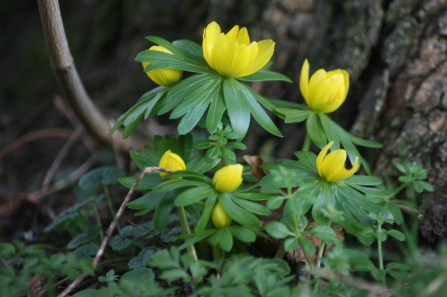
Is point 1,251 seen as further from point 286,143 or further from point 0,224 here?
point 286,143

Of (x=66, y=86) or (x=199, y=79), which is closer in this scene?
(x=199, y=79)

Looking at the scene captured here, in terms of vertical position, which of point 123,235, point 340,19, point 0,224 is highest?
point 340,19

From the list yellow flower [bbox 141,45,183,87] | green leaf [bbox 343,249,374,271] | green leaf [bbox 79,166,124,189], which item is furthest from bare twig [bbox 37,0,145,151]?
green leaf [bbox 343,249,374,271]

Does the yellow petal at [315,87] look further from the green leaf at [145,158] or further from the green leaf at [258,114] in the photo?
the green leaf at [145,158]

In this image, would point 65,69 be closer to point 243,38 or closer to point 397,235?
point 243,38

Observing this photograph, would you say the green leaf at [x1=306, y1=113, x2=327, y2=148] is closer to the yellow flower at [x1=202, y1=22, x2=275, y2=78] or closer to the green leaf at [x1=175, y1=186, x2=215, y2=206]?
the yellow flower at [x1=202, y1=22, x2=275, y2=78]

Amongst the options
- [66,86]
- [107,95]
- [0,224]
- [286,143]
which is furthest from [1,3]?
[286,143]

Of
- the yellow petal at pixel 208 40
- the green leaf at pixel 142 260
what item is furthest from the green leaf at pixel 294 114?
the green leaf at pixel 142 260
